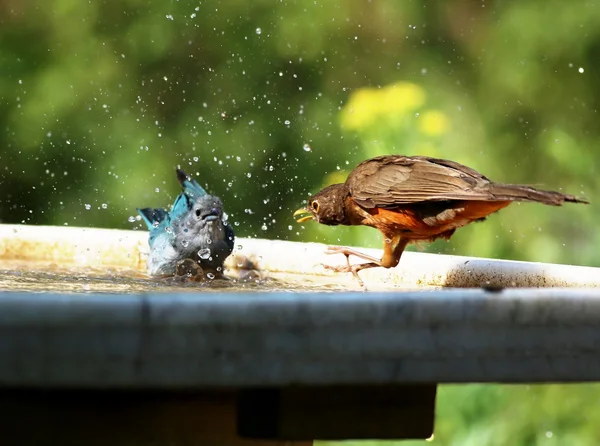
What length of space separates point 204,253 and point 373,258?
2.09ft

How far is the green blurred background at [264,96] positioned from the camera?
738cm

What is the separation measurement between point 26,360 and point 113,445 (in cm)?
43

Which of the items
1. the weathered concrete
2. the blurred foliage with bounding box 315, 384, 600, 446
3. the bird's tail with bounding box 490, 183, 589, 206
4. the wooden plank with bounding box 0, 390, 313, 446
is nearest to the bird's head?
the weathered concrete

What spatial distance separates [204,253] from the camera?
3928mm

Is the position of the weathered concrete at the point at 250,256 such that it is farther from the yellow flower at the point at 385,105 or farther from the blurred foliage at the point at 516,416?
the yellow flower at the point at 385,105

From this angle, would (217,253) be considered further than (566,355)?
Yes

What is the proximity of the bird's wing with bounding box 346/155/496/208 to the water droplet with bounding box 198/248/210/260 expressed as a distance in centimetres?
65

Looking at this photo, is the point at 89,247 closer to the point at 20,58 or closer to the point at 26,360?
the point at 26,360

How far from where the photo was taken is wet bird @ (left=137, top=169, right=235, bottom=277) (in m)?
3.88

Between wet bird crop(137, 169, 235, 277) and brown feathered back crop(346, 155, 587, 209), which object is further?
wet bird crop(137, 169, 235, 277)

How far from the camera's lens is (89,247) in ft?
13.0

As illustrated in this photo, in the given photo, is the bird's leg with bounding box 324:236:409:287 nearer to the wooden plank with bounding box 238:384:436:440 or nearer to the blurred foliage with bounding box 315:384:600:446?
the blurred foliage with bounding box 315:384:600:446

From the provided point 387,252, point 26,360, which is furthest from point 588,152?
point 26,360

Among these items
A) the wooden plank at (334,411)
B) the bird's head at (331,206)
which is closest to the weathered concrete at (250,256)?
the bird's head at (331,206)
